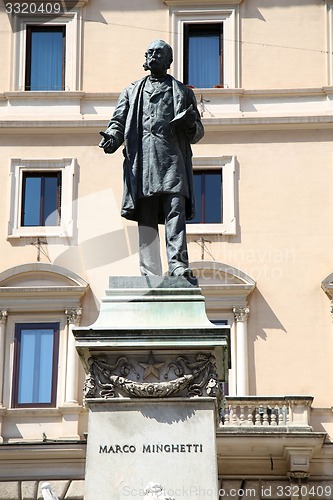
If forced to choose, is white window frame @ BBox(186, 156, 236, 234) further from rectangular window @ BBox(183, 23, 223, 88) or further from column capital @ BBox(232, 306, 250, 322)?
rectangular window @ BBox(183, 23, 223, 88)

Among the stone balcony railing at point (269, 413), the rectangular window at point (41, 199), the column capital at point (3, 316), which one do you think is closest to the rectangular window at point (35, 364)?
the column capital at point (3, 316)

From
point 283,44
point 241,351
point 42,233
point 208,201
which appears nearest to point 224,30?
point 283,44

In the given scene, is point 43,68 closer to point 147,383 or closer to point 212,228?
point 212,228

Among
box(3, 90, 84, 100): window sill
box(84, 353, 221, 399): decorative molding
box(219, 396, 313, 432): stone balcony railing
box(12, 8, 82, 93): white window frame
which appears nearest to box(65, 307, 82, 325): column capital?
box(219, 396, 313, 432): stone balcony railing

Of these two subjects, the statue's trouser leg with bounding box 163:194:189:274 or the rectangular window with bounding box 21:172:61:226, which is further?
the rectangular window with bounding box 21:172:61:226

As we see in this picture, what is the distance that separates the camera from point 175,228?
44.2 ft

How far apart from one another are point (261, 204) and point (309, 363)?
3.67 m

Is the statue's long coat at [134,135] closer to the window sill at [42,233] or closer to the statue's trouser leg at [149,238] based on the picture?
the statue's trouser leg at [149,238]

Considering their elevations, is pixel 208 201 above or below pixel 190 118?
above

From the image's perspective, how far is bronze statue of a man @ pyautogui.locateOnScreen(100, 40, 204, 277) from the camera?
13.5 m

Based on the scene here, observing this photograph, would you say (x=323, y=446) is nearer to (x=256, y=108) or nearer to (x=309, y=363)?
(x=309, y=363)

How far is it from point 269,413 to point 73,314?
15.9 feet

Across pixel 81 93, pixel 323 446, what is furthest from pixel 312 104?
pixel 323 446

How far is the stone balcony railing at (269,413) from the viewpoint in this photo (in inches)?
1158
